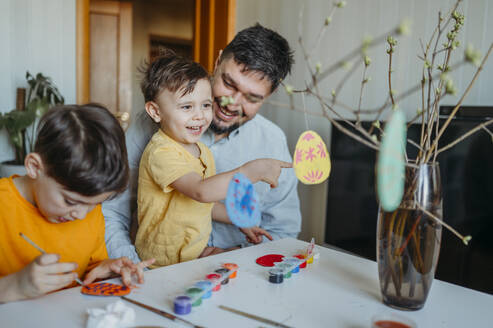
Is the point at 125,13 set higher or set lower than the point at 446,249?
higher

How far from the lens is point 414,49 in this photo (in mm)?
2238

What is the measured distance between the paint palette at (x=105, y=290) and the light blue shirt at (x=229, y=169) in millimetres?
594

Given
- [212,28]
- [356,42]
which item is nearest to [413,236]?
[356,42]

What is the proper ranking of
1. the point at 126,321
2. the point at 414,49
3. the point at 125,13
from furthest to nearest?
1. the point at 125,13
2. the point at 414,49
3. the point at 126,321

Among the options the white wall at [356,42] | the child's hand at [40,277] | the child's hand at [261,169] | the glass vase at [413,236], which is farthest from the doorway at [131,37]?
the glass vase at [413,236]

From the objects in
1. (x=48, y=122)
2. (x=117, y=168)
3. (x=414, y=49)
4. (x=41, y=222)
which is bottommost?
(x=41, y=222)

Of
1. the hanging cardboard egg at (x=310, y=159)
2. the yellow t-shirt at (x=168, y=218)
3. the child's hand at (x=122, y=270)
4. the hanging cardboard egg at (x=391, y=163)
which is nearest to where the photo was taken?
the hanging cardboard egg at (x=391, y=163)

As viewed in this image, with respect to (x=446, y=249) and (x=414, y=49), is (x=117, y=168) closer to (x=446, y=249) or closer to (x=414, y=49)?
(x=446, y=249)

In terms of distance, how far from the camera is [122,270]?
0.97 metres

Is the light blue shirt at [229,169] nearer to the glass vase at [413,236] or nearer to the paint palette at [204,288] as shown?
the paint palette at [204,288]

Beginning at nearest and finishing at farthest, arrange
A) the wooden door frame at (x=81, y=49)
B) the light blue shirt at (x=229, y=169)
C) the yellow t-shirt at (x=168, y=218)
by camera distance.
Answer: the yellow t-shirt at (x=168, y=218) < the light blue shirt at (x=229, y=169) < the wooden door frame at (x=81, y=49)

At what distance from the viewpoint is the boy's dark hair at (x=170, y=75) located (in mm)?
1355

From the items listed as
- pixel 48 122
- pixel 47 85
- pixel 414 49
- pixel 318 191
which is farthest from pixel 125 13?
pixel 48 122

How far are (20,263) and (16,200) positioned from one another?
165 mm
